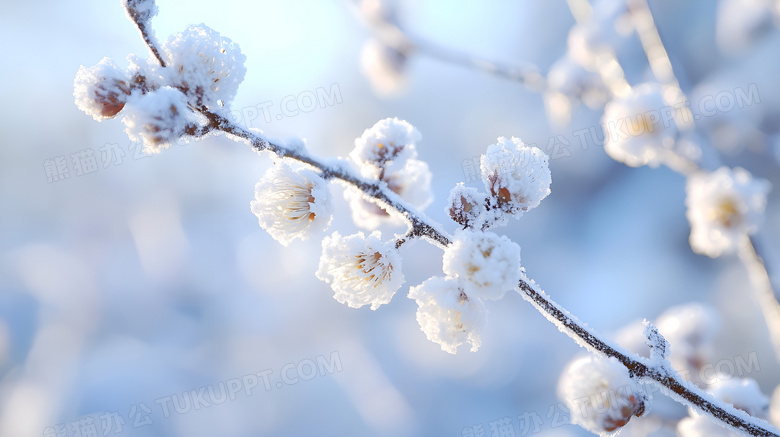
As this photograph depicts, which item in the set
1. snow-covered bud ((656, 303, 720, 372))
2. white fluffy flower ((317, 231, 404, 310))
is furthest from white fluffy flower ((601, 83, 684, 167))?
white fluffy flower ((317, 231, 404, 310))

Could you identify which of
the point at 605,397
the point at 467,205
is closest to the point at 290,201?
the point at 467,205

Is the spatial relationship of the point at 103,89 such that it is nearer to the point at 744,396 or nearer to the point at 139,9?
the point at 139,9

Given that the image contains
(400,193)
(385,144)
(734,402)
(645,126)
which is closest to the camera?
(385,144)

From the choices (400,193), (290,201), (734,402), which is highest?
(400,193)

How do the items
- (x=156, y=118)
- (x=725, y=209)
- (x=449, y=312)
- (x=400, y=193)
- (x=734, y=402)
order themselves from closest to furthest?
(x=156, y=118)
(x=449, y=312)
(x=400, y=193)
(x=734, y=402)
(x=725, y=209)

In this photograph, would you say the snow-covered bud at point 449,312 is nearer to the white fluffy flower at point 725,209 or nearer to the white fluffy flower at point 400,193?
the white fluffy flower at point 400,193

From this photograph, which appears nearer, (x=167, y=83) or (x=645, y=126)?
(x=167, y=83)

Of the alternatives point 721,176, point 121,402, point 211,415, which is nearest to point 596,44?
point 721,176
